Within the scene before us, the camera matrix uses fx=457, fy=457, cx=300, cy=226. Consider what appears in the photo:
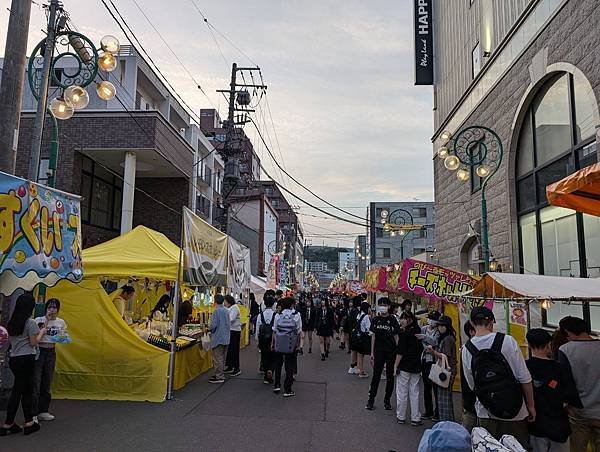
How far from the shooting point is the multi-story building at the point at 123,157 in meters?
18.0

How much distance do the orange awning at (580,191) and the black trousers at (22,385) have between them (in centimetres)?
646

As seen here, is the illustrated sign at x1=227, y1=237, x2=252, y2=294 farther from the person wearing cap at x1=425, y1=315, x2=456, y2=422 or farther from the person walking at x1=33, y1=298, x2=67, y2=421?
the person wearing cap at x1=425, y1=315, x2=456, y2=422

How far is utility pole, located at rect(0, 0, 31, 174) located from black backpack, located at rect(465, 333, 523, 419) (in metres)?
6.91

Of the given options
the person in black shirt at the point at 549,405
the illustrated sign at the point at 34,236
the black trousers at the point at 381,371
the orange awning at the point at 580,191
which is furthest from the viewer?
the black trousers at the point at 381,371

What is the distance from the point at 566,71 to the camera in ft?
35.7

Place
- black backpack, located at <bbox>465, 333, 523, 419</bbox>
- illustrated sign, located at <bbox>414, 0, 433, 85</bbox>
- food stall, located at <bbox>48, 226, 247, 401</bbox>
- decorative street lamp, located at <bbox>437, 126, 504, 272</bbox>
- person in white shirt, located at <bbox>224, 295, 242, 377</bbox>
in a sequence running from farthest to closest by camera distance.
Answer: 1. illustrated sign, located at <bbox>414, 0, 433, 85</bbox>
2. decorative street lamp, located at <bbox>437, 126, 504, 272</bbox>
3. person in white shirt, located at <bbox>224, 295, 242, 377</bbox>
4. food stall, located at <bbox>48, 226, 247, 401</bbox>
5. black backpack, located at <bbox>465, 333, 523, 419</bbox>

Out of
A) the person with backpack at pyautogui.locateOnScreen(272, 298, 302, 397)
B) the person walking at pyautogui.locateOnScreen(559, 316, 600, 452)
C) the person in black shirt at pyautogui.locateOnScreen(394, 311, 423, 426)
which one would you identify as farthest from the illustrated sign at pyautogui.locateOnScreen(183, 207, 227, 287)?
the person walking at pyautogui.locateOnScreen(559, 316, 600, 452)

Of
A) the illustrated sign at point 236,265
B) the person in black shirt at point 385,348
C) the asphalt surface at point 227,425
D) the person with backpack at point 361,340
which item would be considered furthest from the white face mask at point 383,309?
the illustrated sign at point 236,265

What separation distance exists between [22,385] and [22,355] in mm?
392

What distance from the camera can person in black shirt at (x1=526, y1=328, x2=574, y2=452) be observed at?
4.09 meters

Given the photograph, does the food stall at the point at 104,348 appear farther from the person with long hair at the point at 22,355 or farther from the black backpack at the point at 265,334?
the black backpack at the point at 265,334

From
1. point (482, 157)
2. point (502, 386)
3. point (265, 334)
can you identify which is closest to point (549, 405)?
point (502, 386)

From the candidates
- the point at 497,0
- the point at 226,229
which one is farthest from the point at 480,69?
the point at 226,229

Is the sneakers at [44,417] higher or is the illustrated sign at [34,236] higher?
the illustrated sign at [34,236]
